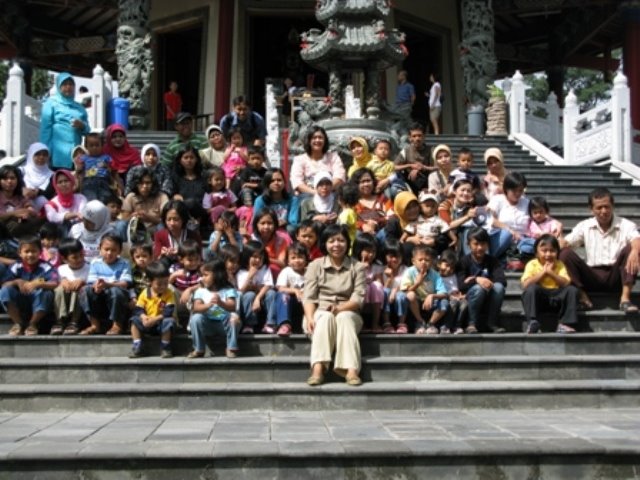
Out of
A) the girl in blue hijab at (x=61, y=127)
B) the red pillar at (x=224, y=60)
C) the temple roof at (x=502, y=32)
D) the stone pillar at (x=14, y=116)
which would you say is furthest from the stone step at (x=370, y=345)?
the temple roof at (x=502, y=32)

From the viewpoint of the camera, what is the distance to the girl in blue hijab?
30.2 ft

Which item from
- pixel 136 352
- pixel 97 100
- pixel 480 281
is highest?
pixel 97 100

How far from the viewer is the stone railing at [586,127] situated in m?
11.9

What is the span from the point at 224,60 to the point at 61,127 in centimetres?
904

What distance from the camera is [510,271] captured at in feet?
23.4

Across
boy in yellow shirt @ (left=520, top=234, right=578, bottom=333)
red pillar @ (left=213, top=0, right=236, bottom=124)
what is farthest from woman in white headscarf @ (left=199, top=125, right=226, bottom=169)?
red pillar @ (left=213, top=0, right=236, bottom=124)

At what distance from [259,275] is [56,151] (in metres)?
4.14

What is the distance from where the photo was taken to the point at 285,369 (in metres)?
5.68

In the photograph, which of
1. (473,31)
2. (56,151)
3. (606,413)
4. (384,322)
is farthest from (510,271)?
(473,31)

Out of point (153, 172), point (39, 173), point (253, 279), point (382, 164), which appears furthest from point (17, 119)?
point (253, 279)

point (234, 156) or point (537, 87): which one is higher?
point (537, 87)

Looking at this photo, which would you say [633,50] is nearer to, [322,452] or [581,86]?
[322,452]

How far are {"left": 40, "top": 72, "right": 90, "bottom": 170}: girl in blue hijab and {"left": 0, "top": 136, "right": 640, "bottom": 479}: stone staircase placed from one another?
3.46 metres

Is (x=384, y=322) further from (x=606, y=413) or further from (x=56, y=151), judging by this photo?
(x=56, y=151)
